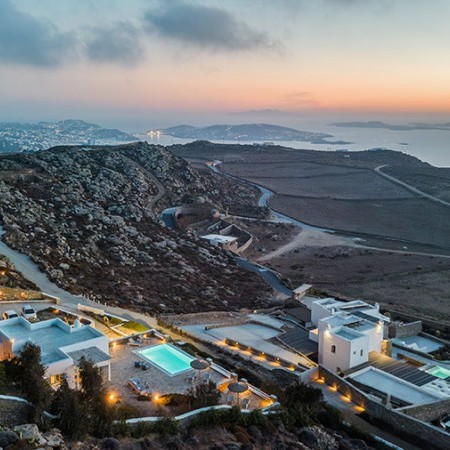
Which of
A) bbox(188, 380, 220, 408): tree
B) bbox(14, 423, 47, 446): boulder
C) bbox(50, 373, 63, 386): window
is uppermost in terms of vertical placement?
bbox(14, 423, 47, 446): boulder

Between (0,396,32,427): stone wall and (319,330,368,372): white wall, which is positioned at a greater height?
(0,396,32,427): stone wall

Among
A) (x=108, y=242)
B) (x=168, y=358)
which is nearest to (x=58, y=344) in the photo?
(x=168, y=358)

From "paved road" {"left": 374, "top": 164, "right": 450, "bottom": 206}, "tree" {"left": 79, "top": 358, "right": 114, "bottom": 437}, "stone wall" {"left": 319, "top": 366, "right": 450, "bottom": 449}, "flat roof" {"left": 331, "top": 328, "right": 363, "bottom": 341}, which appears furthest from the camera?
"paved road" {"left": 374, "top": 164, "right": 450, "bottom": 206}

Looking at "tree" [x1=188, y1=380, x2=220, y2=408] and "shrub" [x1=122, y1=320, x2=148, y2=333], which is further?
"shrub" [x1=122, y1=320, x2=148, y2=333]

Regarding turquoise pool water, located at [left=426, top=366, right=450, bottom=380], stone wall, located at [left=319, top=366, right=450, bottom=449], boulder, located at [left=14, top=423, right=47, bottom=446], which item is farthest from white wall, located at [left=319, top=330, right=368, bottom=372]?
boulder, located at [left=14, top=423, right=47, bottom=446]

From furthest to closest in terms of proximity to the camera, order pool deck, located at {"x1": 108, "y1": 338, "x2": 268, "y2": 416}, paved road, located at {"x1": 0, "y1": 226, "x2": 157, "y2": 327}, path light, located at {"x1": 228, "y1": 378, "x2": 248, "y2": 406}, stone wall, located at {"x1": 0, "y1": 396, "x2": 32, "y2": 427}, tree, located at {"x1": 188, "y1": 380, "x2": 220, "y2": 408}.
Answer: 1. paved road, located at {"x1": 0, "y1": 226, "x2": 157, "y2": 327}
2. path light, located at {"x1": 228, "y1": 378, "x2": 248, "y2": 406}
3. pool deck, located at {"x1": 108, "y1": 338, "x2": 268, "y2": 416}
4. tree, located at {"x1": 188, "y1": 380, "x2": 220, "y2": 408}
5. stone wall, located at {"x1": 0, "y1": 396, "x2": 32, "y2": 427}

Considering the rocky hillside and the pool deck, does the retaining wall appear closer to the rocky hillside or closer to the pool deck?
the rocky hillside

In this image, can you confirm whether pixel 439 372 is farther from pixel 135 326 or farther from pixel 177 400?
pixel 135 326
